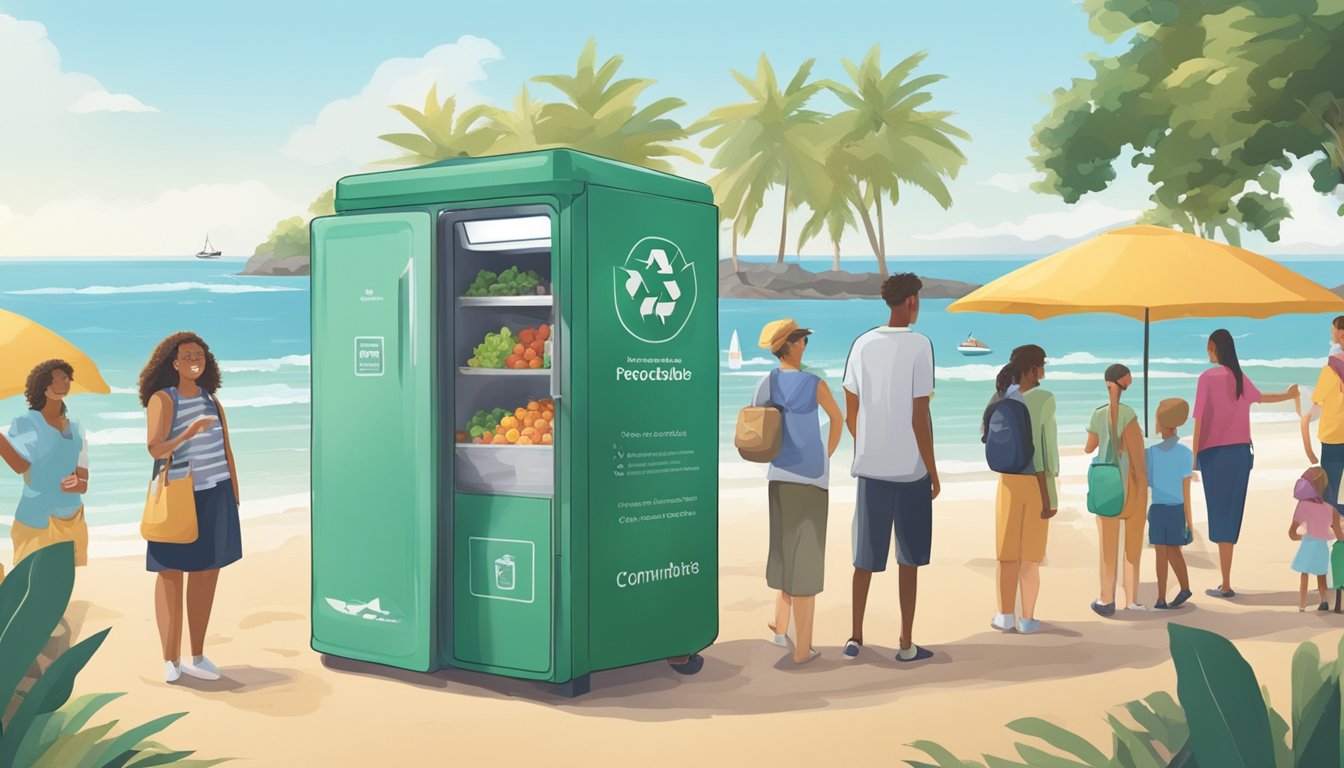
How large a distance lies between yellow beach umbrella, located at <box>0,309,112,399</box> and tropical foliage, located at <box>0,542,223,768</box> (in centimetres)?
323

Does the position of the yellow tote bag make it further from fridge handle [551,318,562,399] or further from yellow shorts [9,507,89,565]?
fridge handle [551,318,562,399]

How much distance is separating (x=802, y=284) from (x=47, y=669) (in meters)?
66.8

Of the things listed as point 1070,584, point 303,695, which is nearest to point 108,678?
point 303,695

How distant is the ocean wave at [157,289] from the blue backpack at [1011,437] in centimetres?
5458

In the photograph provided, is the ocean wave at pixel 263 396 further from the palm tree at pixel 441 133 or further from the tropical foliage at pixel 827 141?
the tropical foliage at pixel 827 141

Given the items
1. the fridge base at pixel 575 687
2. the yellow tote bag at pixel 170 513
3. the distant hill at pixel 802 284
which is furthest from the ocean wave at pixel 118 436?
the distant hill at pixel 802 284

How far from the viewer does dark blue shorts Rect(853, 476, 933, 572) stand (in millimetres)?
6023

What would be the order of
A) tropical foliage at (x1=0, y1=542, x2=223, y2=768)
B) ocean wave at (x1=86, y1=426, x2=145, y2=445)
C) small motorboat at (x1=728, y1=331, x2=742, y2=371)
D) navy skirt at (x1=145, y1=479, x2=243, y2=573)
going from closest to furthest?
tropical foliage at (x1=0, y1=542, x2=223, y2=768)
navy skirt at (x1=145, y1=479, x2=243, y2=573)
ocean wave at (x1=86, y1=426, x2=145, y2=445)
small motorboat at (x1=728, y1=331, x2=742, y2=371)

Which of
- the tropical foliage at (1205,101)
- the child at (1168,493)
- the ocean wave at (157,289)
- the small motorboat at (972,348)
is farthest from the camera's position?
the small motorboat at (972,348)

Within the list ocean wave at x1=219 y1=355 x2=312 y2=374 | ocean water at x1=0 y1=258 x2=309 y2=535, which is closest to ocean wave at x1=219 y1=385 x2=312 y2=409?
ocean water at x1=0 y1=258 x2=309 y2=535

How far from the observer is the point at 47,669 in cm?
323

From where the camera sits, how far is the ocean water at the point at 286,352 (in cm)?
2359

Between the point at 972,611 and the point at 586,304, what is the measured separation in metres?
3.20

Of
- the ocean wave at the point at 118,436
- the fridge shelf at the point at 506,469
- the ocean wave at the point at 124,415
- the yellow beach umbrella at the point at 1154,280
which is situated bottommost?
the ocean wave at the point at 118,436
